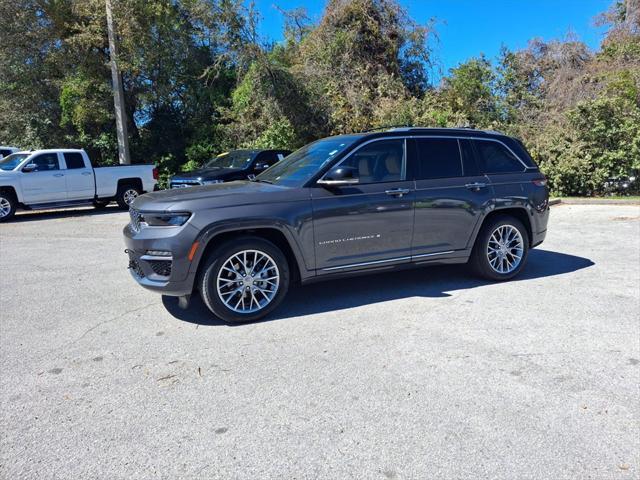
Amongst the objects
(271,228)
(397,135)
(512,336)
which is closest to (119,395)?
(271,228)

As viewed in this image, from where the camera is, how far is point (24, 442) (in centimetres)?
288

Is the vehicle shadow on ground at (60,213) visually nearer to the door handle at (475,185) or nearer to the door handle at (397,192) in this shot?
the door handle at (397,192)

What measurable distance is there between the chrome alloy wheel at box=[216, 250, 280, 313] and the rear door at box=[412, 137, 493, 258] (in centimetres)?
173

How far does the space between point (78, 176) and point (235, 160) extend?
4.51 m

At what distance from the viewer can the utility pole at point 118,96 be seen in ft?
59.5

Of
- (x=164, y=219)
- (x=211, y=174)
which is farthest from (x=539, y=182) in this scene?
(x=211, y=174)

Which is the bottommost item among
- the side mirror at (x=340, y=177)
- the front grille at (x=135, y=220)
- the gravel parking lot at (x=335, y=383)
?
the gravel parking lot at (x=335, y=383)

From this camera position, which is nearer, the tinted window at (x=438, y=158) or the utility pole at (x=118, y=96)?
the tinted window at (x=438, y=158)

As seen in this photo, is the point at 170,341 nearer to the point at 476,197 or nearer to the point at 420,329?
the point at 420,329

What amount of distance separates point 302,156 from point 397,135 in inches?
44.7

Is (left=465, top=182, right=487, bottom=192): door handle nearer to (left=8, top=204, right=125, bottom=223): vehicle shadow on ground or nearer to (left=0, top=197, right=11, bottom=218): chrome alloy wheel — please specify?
(left=8, top=204, right=125, bottom=223): vehicle shadow on ground

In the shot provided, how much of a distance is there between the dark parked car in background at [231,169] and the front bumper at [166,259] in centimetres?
732

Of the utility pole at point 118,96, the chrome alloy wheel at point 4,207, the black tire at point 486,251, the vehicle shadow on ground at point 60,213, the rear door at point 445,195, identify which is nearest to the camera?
the rear door at point 445,195

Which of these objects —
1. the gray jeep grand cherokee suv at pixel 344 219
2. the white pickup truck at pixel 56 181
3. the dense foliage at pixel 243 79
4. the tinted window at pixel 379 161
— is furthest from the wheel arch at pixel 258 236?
the dense foliage at pixel 243 79
